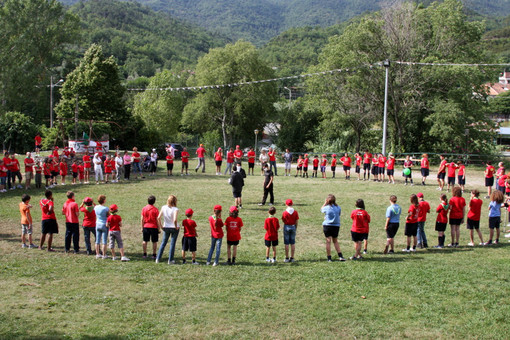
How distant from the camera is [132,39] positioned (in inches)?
6176

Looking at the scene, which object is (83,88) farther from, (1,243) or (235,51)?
(1,243)

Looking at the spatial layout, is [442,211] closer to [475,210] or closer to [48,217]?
[475,210]

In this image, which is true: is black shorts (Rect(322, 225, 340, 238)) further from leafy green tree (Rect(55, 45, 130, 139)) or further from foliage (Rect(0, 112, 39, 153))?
foliage (Rect(0, 112, 39, 153))

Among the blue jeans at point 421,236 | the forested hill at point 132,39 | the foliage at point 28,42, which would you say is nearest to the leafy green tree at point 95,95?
the foliage at point 28,42

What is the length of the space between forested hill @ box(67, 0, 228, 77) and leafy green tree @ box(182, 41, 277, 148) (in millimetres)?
75581

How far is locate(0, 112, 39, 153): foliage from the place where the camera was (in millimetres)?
45328

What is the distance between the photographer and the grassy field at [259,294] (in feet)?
24.5

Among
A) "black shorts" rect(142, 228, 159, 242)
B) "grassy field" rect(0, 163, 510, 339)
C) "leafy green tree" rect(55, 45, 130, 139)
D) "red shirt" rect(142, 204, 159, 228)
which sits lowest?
"grassy field" rect(0, 163, 510, 339)

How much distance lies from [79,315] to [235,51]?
157ft

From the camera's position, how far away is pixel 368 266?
35.4ft

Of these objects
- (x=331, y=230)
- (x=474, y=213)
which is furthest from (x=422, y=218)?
(x=331, y=230)

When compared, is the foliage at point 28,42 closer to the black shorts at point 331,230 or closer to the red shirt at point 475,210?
the black shorts at point 331,230

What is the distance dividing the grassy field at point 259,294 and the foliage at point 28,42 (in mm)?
13635

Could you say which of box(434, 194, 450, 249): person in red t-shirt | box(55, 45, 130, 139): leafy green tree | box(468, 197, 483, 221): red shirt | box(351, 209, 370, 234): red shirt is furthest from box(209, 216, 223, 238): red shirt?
box(55, 45, 130, 139): leafy green tree
